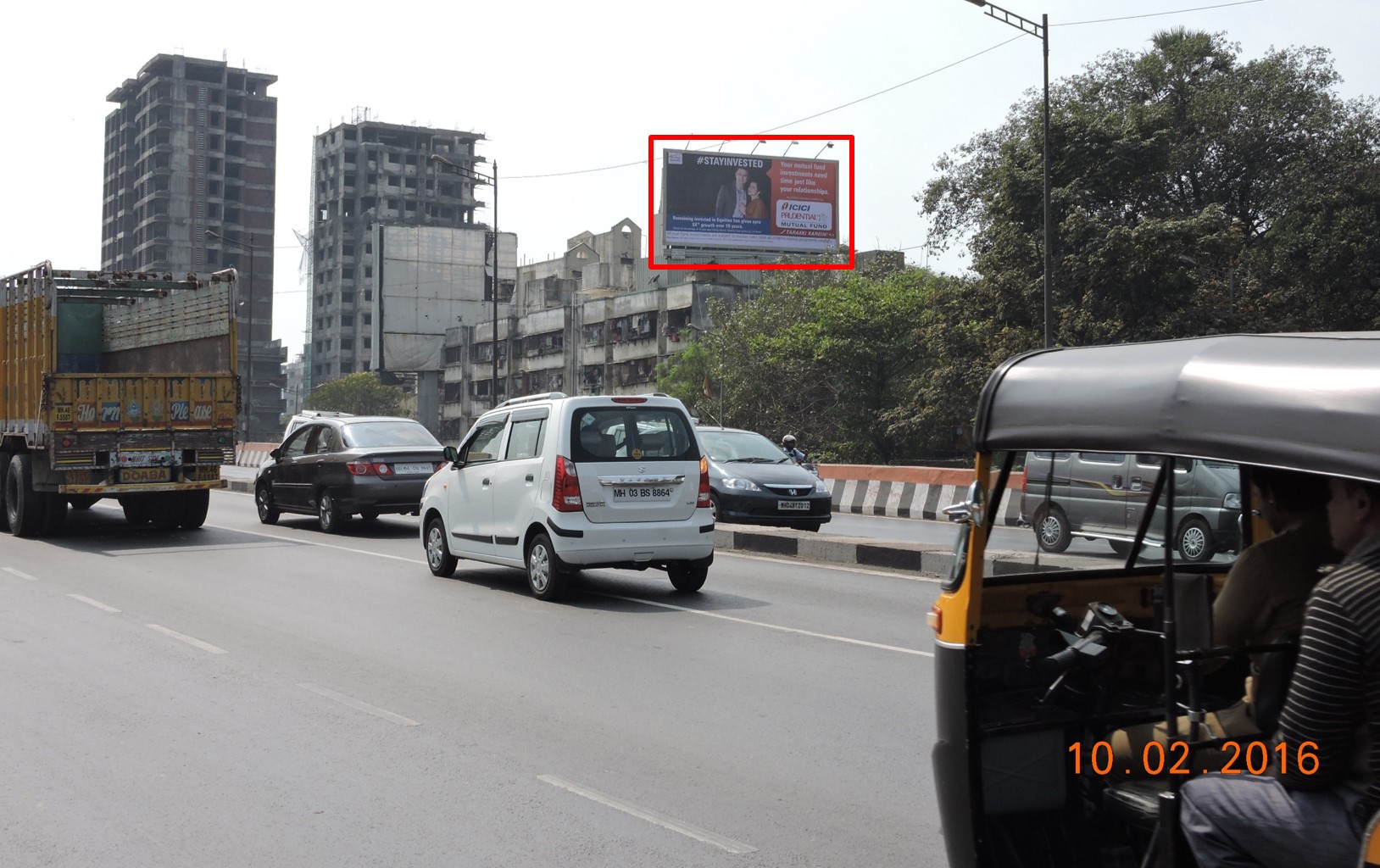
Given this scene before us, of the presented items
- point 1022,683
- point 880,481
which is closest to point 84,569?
point 1022,683

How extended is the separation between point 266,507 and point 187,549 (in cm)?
429

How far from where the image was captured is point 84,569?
13766mm

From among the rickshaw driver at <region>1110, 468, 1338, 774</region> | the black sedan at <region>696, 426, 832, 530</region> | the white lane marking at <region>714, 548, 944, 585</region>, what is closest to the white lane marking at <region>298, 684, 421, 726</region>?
the rickshaw driver at <region>1110, 468, 1338, 774</region>

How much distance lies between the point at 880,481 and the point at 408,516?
9266mm

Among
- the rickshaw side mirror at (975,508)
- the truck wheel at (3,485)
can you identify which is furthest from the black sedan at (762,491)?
the rickshaw side mirror at (975,508)

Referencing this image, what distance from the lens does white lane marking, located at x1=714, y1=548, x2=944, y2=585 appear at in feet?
43.5

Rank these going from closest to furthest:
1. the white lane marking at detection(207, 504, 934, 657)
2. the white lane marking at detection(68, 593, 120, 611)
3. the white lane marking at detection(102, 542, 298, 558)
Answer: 1. the white lane marking at detection(207, 504, 934, 657)
2. the white lane marking at detection(68, 593, 120, 611)
3. the white lane marking at detection(102, 542, 298, 558)

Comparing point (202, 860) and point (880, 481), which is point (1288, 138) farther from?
point (202, 860)

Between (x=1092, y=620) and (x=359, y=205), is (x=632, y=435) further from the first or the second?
(x=359, y=205)

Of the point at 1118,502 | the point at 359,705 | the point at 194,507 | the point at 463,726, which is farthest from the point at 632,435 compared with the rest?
the point at 194,507

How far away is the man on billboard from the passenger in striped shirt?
167ft

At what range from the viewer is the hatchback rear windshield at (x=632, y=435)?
440 inches

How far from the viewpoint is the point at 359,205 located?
14625cm

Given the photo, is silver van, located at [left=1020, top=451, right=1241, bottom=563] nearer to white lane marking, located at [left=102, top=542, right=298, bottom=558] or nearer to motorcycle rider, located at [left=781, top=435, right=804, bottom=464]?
white lane marking, located at [left=102, top=542, right=298, bottom=558]
